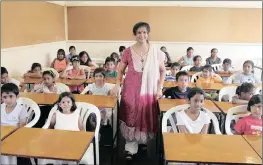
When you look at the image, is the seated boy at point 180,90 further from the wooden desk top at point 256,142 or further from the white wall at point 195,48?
the white wall at point 195,48

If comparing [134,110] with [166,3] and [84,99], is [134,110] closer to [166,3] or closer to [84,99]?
[84,99]

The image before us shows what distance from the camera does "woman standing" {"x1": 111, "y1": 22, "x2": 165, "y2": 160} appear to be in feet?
8.82

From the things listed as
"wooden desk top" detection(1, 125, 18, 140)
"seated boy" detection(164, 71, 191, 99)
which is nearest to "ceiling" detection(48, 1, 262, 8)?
"seated boy" detection(164, 71, 191, 99)

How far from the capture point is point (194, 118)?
2357 mm

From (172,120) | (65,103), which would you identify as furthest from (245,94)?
(65,103)

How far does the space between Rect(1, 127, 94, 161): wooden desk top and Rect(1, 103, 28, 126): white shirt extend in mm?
549

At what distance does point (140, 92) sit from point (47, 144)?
1218mm

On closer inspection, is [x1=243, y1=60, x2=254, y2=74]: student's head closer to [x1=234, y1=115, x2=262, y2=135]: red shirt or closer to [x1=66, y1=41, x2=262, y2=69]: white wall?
[x1=234, y1=115, x2=262, y2=135]: red shirt

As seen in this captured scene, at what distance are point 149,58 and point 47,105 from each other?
1137mm

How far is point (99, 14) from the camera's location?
7.11m

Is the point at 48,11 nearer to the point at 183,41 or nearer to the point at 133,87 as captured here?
the point at 183,41

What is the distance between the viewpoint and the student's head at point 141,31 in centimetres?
254

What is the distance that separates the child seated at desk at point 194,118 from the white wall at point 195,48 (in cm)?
485

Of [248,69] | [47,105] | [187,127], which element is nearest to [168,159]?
[187,127]
